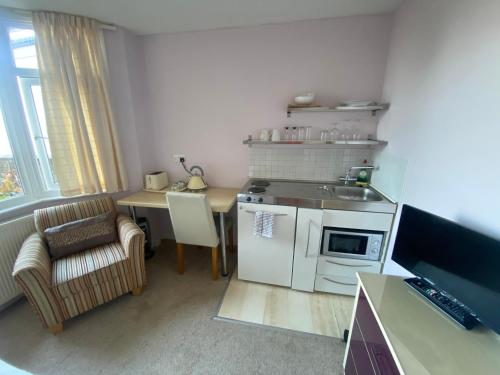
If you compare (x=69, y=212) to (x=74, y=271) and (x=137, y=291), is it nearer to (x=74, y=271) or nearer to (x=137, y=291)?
(x=74, y=271)

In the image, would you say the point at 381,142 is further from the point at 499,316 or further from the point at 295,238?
the point at 499,316

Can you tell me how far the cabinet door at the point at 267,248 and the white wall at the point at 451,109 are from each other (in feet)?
2.71

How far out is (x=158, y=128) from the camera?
250 cm

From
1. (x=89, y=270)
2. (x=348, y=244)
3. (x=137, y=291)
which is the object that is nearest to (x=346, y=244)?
(x=348, y=244)

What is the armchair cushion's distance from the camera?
1751mm

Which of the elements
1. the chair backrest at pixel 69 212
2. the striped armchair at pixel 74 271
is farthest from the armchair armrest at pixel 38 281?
the chair backrest at pixel 69 212

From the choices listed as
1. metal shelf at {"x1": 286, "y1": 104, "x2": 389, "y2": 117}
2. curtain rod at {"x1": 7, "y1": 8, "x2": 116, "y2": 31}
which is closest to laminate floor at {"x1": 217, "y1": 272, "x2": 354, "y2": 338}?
metal shelf at {"x1": 286, "y1": 104, "x2": 389, "y2": 117}

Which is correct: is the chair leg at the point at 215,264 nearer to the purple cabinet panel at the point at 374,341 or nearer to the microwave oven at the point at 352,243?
the microwave oven at the point at 352,243

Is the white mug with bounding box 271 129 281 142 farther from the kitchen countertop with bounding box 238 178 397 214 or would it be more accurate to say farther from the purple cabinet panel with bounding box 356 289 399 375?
the purple cabinet panel with bounding box 356 289 399 375

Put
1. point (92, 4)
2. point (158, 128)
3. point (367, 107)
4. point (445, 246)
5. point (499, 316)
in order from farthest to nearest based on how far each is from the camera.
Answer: point (158, 128), point (367, 107), point (92, 4), point (445, 246), point (499, 316)

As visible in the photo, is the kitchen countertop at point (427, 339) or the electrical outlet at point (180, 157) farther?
the electrical outlet at point (180, 157)

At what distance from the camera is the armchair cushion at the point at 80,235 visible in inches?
68.9

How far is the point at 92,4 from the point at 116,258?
2.05 m

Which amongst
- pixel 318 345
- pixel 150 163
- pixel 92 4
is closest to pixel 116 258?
pixel 150 163
